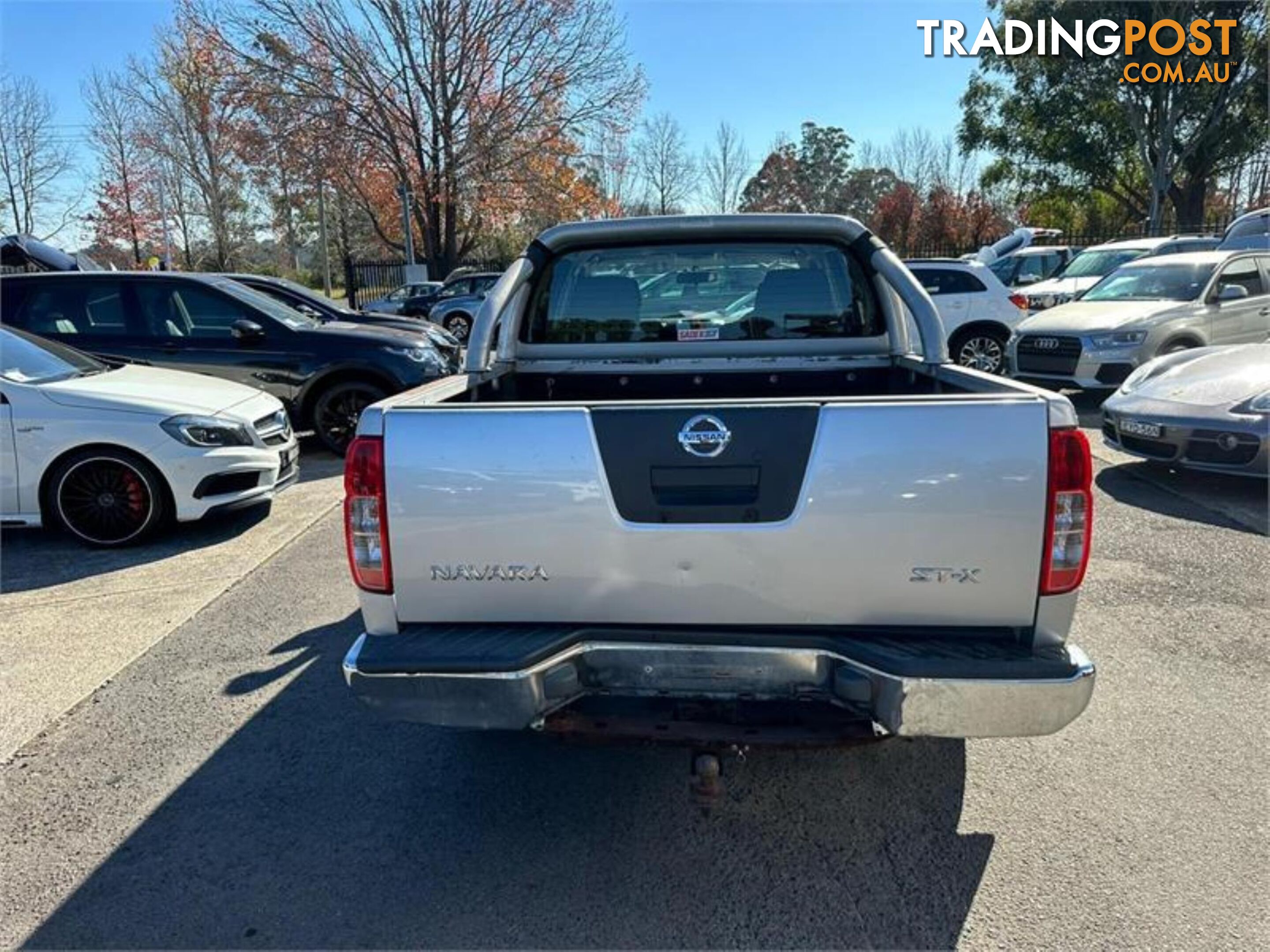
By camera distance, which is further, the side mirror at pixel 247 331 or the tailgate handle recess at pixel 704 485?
the side mirror at pixel 247 331

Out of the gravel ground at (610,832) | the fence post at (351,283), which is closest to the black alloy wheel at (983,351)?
the gravel ground at (610,832)

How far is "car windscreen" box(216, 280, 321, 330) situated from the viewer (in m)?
7.86

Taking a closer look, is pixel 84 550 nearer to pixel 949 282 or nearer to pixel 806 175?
pixel 949 282

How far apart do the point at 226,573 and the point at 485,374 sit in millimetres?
2791

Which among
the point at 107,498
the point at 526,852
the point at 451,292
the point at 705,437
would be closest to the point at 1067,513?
the point at 705,437

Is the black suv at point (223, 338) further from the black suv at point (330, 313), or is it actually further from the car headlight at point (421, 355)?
the black suv at point (330, 313)

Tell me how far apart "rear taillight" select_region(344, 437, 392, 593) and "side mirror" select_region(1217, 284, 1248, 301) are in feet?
36.2

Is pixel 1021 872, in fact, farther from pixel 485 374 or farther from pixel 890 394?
pixel 485 374

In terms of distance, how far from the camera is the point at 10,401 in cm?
518

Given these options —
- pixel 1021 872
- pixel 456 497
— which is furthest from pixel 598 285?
pixel 1021 872

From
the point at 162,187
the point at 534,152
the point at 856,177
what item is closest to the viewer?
the point at 534,152

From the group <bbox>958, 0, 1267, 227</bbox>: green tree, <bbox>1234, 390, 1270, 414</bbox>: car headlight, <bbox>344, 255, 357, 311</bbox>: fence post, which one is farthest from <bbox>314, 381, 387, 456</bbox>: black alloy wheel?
<bbox>958, 0, 1267, 227</bbox>: green tree

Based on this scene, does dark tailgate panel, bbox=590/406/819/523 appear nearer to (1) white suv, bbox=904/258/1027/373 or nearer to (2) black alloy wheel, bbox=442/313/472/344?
(1) white suv, bbox=904/258/1027/373

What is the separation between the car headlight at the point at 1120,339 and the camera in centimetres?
929
